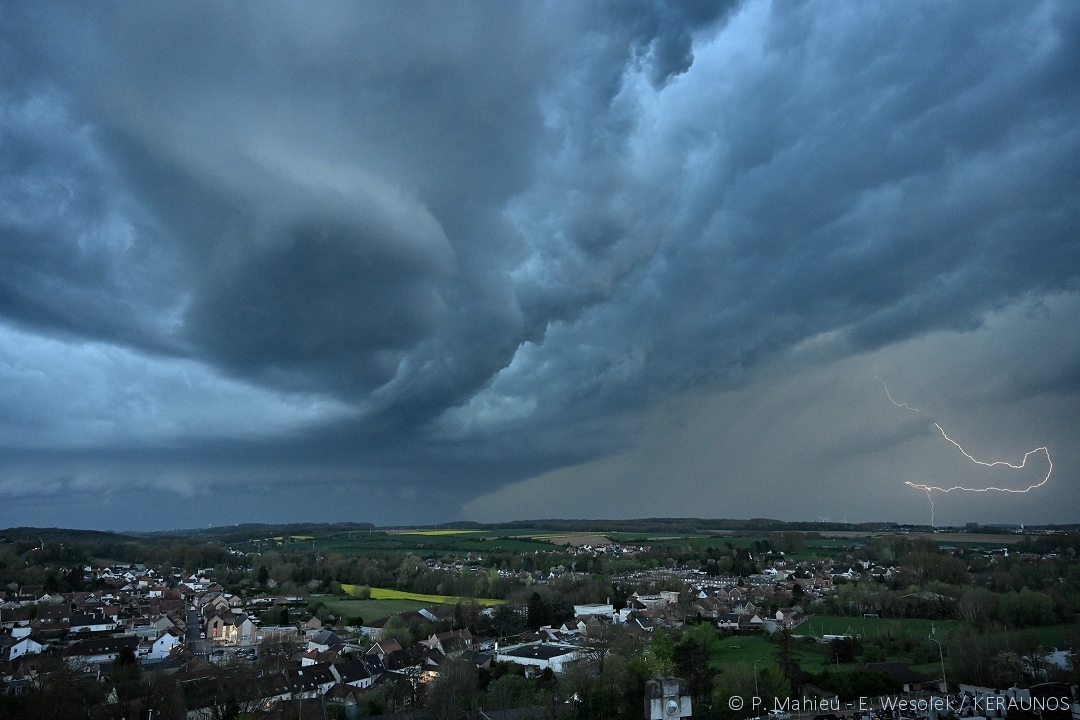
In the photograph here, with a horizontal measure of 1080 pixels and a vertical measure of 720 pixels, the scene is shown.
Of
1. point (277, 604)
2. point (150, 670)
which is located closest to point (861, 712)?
point (150, 670)

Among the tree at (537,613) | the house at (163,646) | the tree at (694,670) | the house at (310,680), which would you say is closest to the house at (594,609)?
the tree at (537,613)

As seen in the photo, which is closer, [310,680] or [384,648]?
[310,680]

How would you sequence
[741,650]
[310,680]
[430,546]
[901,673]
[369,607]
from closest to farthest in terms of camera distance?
[901,673]
[310,680]
[741,650]
[369,607]
[430,546]

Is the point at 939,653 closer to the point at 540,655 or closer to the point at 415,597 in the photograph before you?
the point at 540,655

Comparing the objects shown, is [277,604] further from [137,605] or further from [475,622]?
[475,622]

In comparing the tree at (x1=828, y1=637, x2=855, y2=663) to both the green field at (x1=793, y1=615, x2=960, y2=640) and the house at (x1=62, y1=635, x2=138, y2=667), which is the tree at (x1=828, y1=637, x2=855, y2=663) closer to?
the green field at (x1=793, y1=615, x2=960, y2=640)

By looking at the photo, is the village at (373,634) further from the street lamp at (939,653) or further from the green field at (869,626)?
the green field at (869,626)

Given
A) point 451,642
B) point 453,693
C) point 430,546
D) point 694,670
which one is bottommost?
point 430,546

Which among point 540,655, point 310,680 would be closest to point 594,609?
point 540,655

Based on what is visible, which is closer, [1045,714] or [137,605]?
[1045,714]
